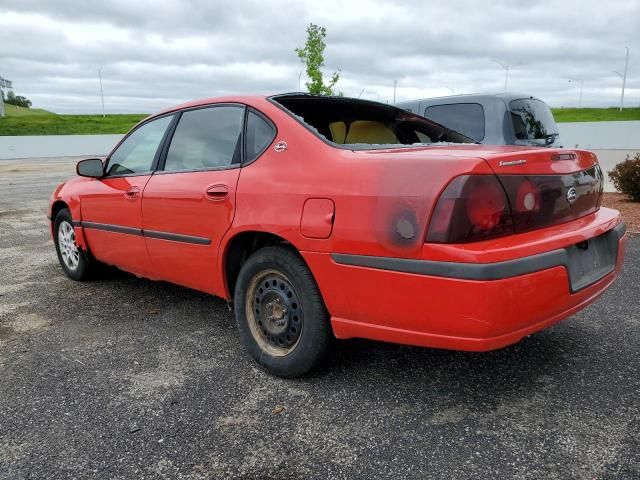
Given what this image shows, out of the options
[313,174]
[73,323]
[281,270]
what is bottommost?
[73,323]

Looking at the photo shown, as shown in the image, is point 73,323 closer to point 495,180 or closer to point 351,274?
point 351,274

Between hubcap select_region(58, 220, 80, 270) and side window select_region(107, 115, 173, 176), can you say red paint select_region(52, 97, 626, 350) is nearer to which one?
side window select_region(107, 115, 173, 176)

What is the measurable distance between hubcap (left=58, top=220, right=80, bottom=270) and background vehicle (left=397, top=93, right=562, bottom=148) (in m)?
4.45

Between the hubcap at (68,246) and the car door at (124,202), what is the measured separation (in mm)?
446

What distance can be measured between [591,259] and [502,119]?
3.83 meters

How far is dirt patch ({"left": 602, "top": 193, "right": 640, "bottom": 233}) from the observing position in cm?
743

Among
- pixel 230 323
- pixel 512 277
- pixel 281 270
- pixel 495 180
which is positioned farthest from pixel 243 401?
pixel 495 180

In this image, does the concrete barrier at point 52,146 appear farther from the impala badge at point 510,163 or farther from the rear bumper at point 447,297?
the impala badge at point 510,163

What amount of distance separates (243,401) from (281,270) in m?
0.68

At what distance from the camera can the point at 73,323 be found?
382cm

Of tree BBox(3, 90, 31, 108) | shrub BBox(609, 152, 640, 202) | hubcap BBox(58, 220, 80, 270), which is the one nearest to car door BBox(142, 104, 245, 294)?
hubcap BBox(58, 220, 80, 270)

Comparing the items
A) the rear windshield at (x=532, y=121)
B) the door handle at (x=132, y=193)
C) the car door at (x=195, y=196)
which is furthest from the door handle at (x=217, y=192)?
the rear windshield at (x=532, y=121)

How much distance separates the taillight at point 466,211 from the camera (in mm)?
2160

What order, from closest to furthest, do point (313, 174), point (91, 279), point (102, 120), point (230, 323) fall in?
point (313, 174) → point (230, 323) → point (91, 279) → point (102, 120)
